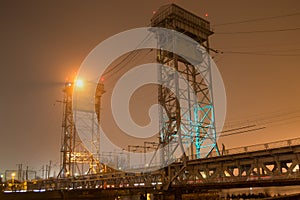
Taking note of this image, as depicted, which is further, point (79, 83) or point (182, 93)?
point (79, 83)

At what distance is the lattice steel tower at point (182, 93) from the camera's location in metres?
33.3

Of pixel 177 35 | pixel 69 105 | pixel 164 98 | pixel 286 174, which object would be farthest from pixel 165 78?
pixel 69 105

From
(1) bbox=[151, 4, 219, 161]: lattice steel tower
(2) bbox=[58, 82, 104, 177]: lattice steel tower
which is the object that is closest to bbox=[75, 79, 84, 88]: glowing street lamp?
(2) bbox=[58, 82, 104, 177]: lattice steel tower

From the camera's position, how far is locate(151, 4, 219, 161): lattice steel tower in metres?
33.3

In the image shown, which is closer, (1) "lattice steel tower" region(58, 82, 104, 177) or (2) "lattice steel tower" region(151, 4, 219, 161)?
(2) "lattice steel tower" region(151, 4, 219, 161)

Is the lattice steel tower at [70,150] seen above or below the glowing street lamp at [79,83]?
below

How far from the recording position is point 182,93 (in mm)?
34938

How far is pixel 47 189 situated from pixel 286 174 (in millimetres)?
44993

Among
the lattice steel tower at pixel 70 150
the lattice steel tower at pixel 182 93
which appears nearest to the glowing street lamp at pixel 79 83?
the lattice steel tower at pixel 70 150

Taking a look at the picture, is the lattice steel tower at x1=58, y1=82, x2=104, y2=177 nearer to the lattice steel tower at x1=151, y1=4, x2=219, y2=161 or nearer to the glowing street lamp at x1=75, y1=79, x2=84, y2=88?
the glowing street lamp at x1=75, y1=79, x2=84, y2=88

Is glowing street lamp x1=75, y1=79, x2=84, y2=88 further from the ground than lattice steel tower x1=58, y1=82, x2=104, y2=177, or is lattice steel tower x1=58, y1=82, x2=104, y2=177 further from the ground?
glowing street lamp x1=75, y1=79, x2=84, y2=88

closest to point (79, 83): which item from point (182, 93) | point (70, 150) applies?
point (70, 150)

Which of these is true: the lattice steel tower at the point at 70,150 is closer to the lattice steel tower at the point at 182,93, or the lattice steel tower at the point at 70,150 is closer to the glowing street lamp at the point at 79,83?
the glowing street lamp at the point at 79,83

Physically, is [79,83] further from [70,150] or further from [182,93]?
[182,93]
